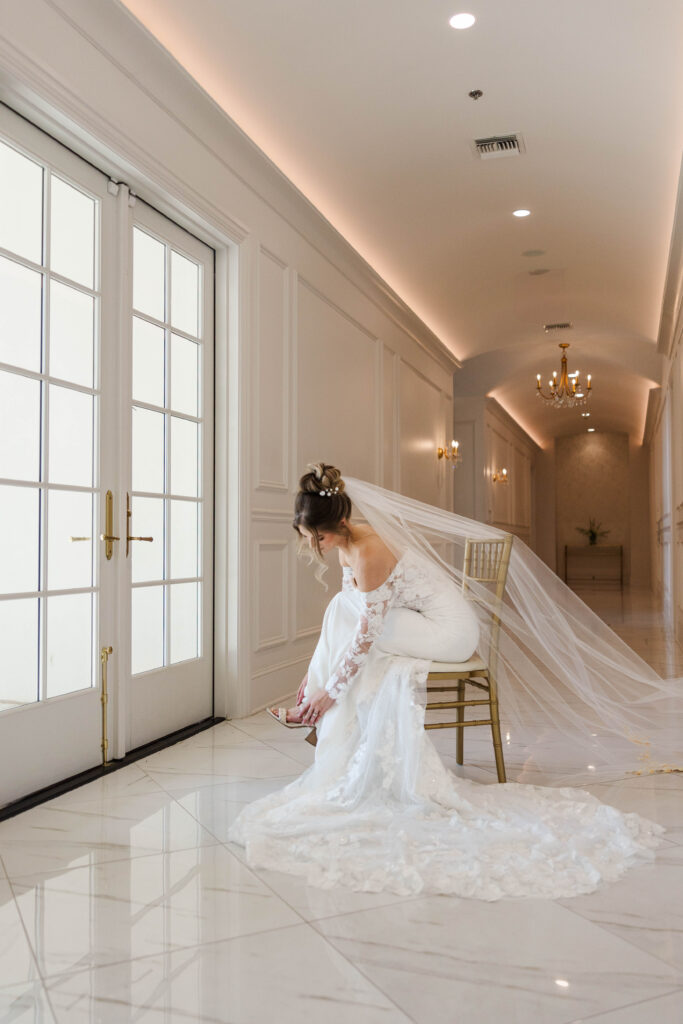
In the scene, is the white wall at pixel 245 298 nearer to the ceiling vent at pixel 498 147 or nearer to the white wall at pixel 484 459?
the ceiling vent at pixel 498 147

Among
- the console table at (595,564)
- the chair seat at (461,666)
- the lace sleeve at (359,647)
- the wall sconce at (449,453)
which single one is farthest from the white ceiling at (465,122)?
the console table at (595,564)

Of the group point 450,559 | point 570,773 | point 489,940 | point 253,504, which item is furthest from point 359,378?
point 489,940

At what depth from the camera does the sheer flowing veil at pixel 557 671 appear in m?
3.32

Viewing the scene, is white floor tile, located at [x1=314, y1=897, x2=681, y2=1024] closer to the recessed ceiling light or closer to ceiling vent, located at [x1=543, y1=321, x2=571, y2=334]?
the recessed ceiling light

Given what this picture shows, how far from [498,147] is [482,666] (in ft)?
11.3

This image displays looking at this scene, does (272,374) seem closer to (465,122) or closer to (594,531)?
(465,122)

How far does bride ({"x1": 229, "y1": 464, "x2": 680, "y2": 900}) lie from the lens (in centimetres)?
242

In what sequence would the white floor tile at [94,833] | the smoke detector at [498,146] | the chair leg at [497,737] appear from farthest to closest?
the smoke detector at [498,146]
the chair leg at [497,737]
the white floor tile at [94,833]

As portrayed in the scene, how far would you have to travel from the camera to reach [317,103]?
15.1 feet

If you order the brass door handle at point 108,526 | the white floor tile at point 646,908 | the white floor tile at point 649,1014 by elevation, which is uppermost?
the brass door handle at point 108,526

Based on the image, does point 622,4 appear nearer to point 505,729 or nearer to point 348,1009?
point 505,729

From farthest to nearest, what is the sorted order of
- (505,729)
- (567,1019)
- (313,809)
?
1. (505,729)
2. (313,809)
3. (567,1019)

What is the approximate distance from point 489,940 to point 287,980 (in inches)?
19.0

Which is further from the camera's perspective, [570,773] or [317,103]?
[317,103]
